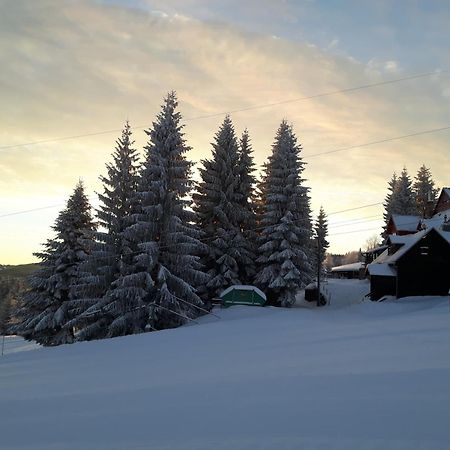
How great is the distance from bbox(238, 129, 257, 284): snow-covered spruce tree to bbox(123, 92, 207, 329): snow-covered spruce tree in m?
6.29

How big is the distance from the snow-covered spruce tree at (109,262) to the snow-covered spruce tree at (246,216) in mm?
9867

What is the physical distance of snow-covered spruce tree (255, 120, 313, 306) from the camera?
32.1m

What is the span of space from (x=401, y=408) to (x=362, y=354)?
4.48m

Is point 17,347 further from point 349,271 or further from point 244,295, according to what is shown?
point 349,271

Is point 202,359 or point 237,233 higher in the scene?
point 237,233

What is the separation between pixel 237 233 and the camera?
3338cm

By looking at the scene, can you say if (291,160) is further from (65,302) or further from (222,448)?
(222,448)

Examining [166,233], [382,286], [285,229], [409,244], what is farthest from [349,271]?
[166,233]

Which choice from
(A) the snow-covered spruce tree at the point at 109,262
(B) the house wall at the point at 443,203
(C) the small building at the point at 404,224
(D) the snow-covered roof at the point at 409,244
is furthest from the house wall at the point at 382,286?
(A) the snow-covered spruce tree at the point at 109,262

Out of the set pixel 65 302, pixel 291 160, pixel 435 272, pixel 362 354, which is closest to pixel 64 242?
pixel 65 302

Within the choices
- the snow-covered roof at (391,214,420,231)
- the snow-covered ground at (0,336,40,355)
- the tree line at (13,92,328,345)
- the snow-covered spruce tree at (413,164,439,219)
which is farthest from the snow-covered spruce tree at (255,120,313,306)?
the snow-covered spruce tree at (413,164,439,219)

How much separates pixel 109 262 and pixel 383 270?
23465 millimetres

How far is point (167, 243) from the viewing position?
26.5 metres

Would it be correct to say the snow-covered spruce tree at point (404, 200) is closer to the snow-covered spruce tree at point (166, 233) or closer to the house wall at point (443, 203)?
the house wall at point (443, 203)
